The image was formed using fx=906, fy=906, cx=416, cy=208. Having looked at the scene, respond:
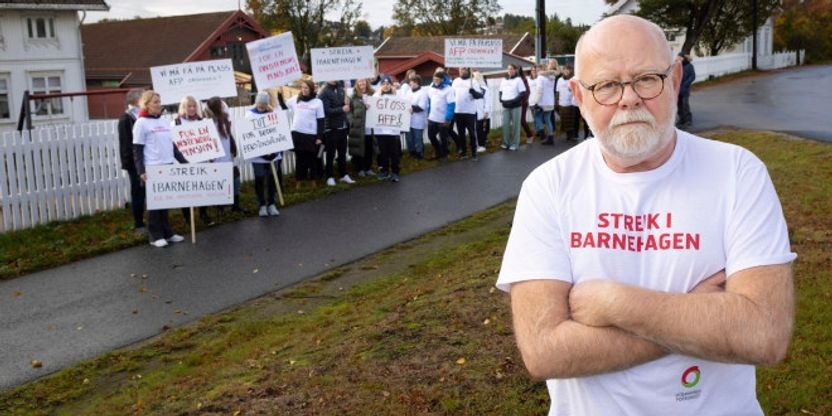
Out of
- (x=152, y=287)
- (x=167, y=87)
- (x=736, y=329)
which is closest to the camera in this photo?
(x=736, y=329)

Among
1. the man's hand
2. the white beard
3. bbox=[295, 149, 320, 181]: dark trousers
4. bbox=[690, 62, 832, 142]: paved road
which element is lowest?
bbox=[295, 149, 320, 181]: dark trousers

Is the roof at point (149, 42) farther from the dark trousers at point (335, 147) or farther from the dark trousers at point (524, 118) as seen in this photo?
the dark trousers at point (335, 147)

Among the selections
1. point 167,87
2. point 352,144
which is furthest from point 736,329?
point 352,144

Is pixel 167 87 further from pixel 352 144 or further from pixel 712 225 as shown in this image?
pixel 712 225

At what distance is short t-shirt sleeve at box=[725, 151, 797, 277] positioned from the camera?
2223 mm

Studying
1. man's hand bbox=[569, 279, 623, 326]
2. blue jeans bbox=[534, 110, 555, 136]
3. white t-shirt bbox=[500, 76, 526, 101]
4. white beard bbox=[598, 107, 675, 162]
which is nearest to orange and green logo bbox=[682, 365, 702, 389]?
man's hand bbox=[569, 279, 623, 326]

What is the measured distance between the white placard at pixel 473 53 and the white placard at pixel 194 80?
26.9 ft

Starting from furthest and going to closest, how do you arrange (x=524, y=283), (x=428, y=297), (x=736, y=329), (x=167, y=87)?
1. (x=167, y=87)
2. (x=428, y=297)
3. (x=524, y=283)
4. (x=736, y=329)

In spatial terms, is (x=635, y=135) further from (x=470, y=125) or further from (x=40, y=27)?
(x=40, y=27)

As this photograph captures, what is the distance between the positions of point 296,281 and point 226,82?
5.25m

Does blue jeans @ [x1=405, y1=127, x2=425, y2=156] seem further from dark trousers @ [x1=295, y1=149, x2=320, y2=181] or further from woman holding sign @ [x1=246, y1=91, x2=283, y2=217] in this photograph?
woman holding sign @ [x1=246, y1=91, x2=283, y2=217]

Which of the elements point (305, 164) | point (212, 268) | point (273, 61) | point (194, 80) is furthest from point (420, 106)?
point (212, 268)

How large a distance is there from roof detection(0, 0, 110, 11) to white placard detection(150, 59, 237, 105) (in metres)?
29.4

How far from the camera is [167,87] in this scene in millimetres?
13469
